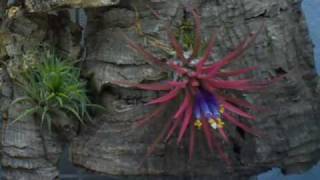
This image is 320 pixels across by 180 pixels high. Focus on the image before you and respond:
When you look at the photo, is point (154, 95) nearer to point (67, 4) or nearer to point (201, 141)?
point (201, 141)

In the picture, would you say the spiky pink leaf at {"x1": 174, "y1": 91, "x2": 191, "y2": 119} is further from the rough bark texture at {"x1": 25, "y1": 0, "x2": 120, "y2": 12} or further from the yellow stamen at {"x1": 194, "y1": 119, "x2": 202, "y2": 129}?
the rough bark texture at {"x1": 25, "y1": 0, "x2": 120, "y2": 12}

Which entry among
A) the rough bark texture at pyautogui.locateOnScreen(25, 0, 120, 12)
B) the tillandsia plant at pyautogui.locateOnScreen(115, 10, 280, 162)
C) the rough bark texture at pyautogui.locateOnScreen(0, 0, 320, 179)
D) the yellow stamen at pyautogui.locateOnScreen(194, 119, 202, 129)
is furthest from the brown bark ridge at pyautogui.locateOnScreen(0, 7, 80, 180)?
the yellow stamen at pyautogui.locateOnScreen(194, 119, 202, 129)

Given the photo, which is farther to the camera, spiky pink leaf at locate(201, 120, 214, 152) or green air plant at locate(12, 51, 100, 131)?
green air plant at locate(12, 51, 100, 131)

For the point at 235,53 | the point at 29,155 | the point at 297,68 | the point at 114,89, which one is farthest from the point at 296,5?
the point at 29,155

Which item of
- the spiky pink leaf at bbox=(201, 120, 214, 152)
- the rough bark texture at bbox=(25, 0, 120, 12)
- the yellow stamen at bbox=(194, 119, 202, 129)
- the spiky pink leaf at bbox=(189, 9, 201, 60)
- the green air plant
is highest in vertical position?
the rough bark texture at bbox=(25, 0, 120, 12)

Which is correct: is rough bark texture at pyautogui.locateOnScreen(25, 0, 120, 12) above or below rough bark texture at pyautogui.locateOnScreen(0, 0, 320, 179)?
above

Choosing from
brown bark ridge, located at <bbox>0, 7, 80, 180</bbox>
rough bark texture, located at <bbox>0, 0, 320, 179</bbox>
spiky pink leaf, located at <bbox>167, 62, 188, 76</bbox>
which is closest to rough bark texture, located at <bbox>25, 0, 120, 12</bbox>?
rough bark texture, located at <bbox>0, 0, 320, 179</bbox>
